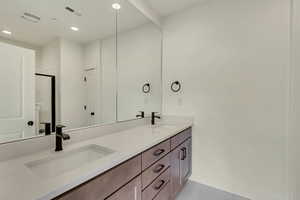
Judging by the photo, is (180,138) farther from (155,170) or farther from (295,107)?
(295,107)

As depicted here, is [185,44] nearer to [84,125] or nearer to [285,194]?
[84,125]

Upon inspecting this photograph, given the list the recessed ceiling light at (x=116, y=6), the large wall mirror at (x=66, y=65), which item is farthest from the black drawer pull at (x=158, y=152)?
the recessed ceiling light at (x=116, y=6)

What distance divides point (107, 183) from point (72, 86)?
970mm

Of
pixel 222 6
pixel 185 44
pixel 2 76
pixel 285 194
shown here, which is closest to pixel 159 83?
pixel 185 44

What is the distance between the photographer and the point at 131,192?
1.00 m

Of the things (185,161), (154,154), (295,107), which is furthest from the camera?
(185,161)

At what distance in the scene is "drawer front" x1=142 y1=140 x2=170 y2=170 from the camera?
1.16 m

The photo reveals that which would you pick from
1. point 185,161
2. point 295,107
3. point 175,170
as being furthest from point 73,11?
point 295,107

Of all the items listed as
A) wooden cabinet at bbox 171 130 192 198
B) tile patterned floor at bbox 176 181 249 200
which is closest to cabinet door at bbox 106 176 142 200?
wooden cabinet at bbox 171 130 192 198

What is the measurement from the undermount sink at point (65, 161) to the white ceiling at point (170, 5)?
6.88 feet

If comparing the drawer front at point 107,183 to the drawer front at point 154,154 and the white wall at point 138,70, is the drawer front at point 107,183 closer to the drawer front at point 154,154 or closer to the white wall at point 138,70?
the drawer front at point 154,154

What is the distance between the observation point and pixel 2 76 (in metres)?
0.99

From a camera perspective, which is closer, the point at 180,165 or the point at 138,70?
the point at 180,165

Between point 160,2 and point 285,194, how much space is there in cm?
284
